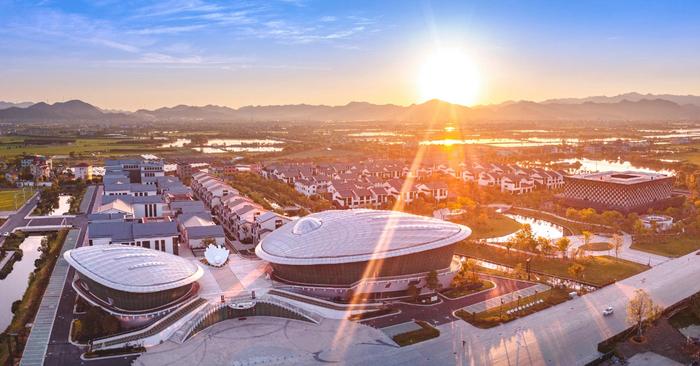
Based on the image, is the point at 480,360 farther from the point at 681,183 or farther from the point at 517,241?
the point at 681,183

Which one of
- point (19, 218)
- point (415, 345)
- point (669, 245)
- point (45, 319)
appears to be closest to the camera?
point (415, 345)

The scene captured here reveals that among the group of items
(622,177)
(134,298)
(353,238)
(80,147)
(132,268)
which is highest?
(622,177)

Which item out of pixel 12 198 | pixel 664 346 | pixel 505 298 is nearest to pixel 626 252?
pixel 505 298

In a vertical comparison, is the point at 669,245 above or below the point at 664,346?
above

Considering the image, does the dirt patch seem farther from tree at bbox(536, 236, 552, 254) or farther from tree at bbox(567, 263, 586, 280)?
tree at bbox(536, 236, 552, 254)

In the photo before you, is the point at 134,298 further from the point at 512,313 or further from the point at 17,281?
the point at 512,313

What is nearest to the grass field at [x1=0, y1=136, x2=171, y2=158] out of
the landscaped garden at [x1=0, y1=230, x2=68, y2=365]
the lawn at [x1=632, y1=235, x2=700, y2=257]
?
the landscaped garden at [x1=0, y1=230, x2=68, y2=365]

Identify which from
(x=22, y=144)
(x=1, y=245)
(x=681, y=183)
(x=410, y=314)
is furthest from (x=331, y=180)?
(x=22, y=144)
